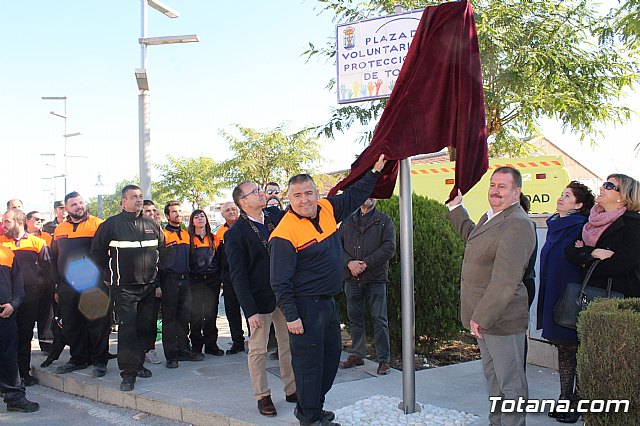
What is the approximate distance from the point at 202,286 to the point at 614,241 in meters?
5.27

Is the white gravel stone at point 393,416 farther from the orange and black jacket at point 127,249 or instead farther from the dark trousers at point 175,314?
the dark trousers at point 175,314

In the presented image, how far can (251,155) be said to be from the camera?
90.3 feet

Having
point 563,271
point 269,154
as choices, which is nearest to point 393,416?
point 563,271

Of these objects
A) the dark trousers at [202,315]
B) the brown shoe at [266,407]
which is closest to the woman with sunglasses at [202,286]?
the dark trousers at [202,315]

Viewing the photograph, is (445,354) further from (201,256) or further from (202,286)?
(201,256)

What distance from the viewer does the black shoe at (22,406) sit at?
20.4 ft

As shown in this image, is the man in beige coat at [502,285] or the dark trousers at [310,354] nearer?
the man in beige coat at [502,285]

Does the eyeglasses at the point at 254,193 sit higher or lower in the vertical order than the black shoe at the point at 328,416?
higher

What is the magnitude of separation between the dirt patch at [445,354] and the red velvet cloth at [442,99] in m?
3.23

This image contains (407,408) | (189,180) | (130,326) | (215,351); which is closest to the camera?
(407,408)

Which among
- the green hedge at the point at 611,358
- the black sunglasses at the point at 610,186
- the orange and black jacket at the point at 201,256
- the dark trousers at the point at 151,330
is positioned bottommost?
the dark trousers at the point at 151,330

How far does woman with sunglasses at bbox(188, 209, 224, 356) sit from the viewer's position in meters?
7.98

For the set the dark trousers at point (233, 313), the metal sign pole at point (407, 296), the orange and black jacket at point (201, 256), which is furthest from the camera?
the dark trousers at point (233, 313)

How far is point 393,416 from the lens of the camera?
16.3 feet
